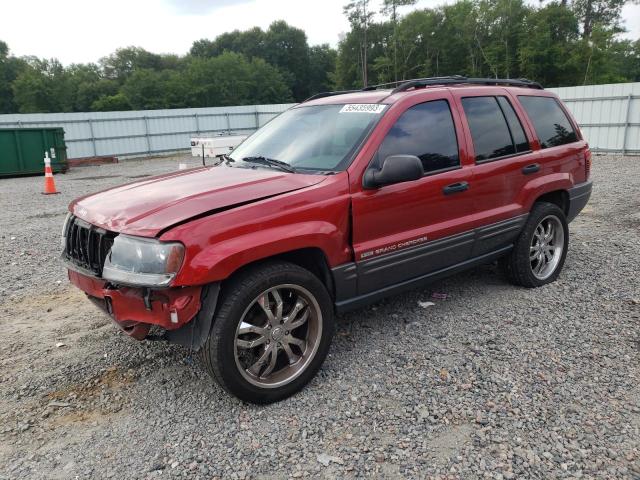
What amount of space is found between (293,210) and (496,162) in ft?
6.97

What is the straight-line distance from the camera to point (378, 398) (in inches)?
125

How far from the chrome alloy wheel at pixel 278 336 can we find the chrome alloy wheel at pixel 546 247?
2.66 m

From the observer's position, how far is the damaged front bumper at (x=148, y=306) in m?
2.81

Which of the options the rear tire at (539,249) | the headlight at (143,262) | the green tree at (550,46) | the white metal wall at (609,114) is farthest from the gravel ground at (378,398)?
the green tree at (550,46)

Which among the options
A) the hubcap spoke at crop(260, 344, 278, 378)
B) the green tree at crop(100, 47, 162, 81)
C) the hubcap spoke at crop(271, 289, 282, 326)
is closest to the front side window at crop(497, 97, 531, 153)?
the hubcap spoke at crop(271, 289, 282, 326)

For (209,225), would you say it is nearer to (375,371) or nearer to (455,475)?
(375,371)

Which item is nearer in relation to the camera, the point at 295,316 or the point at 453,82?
the point at 295,316

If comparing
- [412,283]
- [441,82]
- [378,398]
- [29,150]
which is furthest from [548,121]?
[29,150]

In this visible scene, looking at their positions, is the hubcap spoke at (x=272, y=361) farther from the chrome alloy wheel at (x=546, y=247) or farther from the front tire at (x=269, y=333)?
the chrome alloy wheel at (x=546, y=247)

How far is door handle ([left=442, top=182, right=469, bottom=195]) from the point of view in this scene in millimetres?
3928

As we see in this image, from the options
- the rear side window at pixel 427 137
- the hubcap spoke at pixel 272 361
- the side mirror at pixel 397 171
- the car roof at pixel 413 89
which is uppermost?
the car roof at pixel 413 89

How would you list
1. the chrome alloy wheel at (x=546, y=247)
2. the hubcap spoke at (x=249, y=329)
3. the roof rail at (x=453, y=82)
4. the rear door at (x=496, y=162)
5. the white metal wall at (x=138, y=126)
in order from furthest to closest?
the white metal wall at (x=138, y=126)
the chrome alloy wheel at (x=546, y=247)
the rear door at (x=496, y=162)
the roof rail at (x=453, y=82)
the hubcap spoke at (x=249, y=329)

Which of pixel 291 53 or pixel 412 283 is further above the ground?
pixel 291 53

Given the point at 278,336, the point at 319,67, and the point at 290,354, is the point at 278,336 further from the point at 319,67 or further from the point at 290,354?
the point at 319,67
